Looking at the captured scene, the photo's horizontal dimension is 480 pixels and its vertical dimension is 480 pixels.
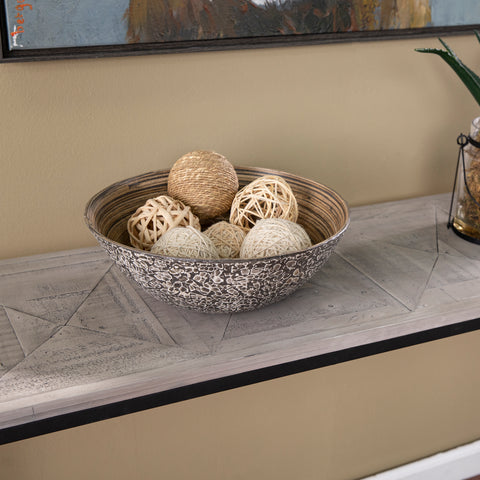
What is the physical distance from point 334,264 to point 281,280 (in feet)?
0.72

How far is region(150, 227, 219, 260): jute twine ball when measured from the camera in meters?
0.71

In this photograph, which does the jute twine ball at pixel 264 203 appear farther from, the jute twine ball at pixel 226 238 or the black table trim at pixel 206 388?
the black table trim at pixel 206 388

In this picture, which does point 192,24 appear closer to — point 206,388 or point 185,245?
point 185,245

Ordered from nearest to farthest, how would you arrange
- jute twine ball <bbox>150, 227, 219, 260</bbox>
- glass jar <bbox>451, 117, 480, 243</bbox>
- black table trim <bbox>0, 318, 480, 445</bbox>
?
black table trim <bbox>0, 318, 480, 445</bbox>, jute twine ball <bbox>150, 227, 219, 260</bbox>, glass jar <bbox>451, 117, 480, 243</bbox>

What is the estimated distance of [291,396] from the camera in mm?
1131

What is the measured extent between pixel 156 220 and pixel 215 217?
0.36ft

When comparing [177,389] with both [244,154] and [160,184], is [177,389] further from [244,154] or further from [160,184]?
[244,154]

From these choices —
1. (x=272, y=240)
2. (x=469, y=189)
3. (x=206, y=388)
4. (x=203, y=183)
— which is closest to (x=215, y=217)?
(x=203, y=183)

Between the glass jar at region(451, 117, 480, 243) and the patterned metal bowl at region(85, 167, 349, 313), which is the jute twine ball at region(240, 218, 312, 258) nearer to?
the patterned metal bowl at region(85, 167, 349, 313)

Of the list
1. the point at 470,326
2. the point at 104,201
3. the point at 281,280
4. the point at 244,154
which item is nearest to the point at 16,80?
the point at 104,201

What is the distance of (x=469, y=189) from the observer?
964mm

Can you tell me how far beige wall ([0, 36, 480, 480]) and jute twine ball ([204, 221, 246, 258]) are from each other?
0.24 metres

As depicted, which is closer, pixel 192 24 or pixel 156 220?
pixel 156 220

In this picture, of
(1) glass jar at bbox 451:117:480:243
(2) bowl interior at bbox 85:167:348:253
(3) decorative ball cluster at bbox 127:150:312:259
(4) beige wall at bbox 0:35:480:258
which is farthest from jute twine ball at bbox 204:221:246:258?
(1) glass jar at bbox 451:117:480:243
